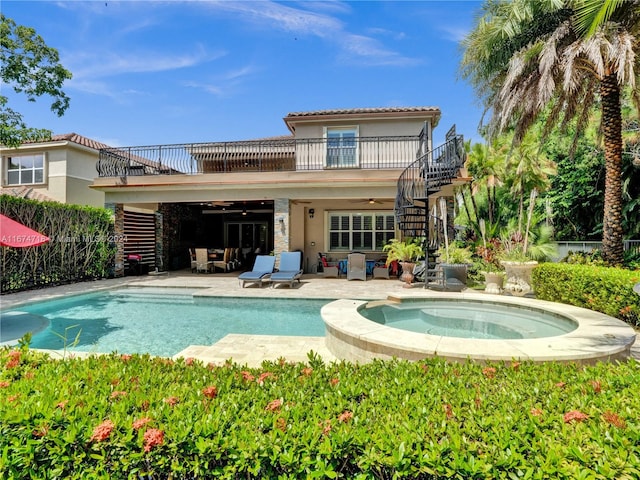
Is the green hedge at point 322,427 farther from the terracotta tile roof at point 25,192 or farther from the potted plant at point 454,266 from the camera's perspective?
the terracotta tile roof at point 25,192

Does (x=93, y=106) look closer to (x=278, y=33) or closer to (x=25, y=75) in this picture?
(x=25, y=75)

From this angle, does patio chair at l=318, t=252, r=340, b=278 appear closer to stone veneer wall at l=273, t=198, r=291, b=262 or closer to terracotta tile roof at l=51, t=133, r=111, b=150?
Answer: stone veneer wall at l=273, t=198, r=291, b=262

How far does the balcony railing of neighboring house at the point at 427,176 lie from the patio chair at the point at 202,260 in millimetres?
9976

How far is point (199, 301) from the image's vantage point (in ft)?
35.3

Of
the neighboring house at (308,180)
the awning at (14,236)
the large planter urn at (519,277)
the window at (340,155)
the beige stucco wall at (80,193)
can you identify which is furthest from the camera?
the beige stucco wall at (80,193)

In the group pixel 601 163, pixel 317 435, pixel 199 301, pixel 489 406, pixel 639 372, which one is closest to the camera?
pixel 317 435

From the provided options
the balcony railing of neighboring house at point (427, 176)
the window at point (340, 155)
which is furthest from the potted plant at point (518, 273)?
the window at point (340, 155)

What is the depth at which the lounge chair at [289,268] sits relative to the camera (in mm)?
12366

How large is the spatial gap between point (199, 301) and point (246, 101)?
30.2 ft

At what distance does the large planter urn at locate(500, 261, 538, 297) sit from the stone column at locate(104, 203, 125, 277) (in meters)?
15.9

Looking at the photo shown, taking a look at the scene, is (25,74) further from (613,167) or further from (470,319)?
(613,167)

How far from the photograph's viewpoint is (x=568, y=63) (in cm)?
801

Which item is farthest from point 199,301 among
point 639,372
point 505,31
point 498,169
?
point 498,169

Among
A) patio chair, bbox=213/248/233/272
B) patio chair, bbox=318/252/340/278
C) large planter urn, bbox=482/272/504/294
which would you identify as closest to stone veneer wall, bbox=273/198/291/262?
patio chair, bbox=318/252/340/278
